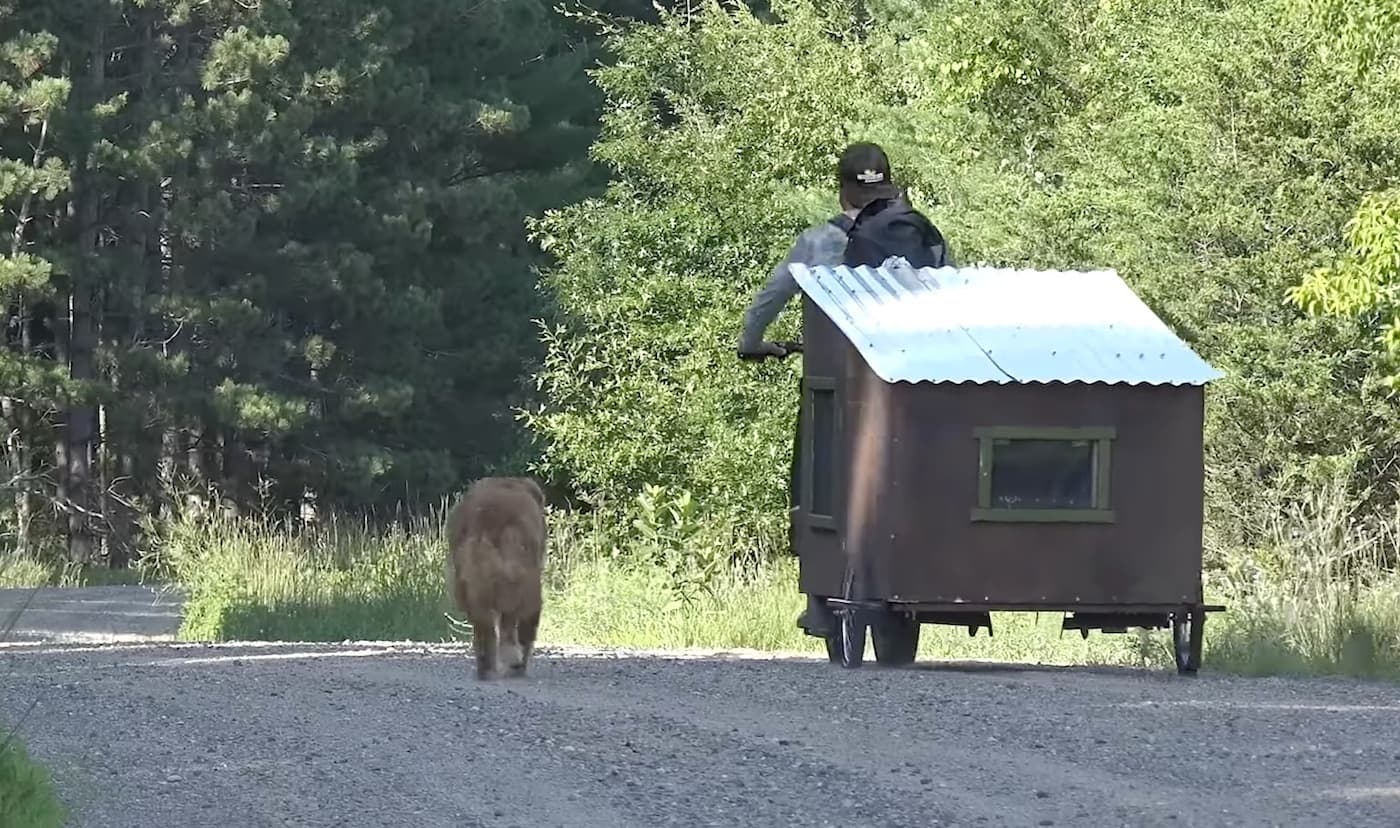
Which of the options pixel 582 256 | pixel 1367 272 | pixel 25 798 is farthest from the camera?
pixel 582 256

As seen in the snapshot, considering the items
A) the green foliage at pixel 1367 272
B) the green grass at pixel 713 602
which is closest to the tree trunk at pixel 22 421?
the green grass at pixel 713 602

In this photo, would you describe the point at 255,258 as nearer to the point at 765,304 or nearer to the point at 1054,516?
the point at 765,304

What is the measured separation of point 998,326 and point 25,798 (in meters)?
5.59

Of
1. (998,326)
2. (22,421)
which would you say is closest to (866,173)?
(998,326)

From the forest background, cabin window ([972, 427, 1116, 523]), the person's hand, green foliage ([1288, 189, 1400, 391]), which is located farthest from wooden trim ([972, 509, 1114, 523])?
green foliage ([1288, 189, 1400, 391])

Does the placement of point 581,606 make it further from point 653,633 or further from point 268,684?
point 268,684

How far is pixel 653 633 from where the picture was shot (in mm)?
16203

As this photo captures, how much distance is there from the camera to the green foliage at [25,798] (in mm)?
6969

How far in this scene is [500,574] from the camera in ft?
36.1

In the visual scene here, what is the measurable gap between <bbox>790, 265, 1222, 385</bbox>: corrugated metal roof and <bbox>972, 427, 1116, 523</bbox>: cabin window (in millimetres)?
281

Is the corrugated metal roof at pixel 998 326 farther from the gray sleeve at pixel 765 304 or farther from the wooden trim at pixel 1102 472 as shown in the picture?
the wooden trim at pixel 1102 472

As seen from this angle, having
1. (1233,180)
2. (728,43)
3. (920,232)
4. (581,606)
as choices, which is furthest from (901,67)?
(920,232)

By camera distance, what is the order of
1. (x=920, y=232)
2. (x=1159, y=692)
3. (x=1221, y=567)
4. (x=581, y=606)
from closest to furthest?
1. (x=1159, y=692)
2. (x=920, y=232)
3. (x=581, y=606)
4. (x=1221, y=567)

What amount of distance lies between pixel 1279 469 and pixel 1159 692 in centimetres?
1289
